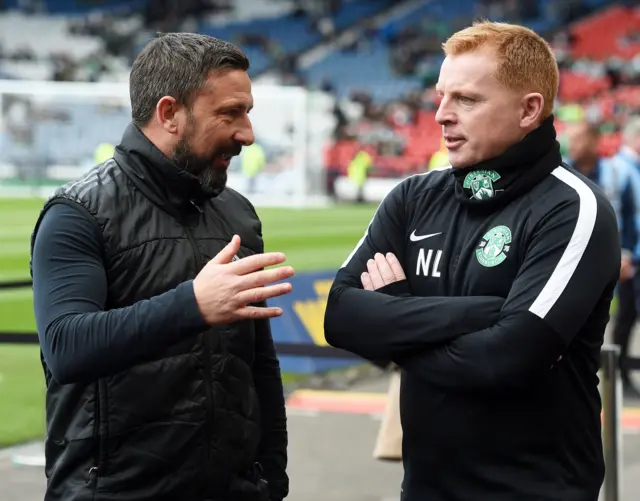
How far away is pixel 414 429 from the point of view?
2.32 m

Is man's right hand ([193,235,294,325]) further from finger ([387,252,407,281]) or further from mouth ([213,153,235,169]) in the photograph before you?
finger ([387,252,407,281])

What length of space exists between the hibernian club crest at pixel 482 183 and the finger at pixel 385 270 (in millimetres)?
267

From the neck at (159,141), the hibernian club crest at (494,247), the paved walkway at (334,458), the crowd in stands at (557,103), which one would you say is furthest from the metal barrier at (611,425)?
the crowd in stands at (557,103)

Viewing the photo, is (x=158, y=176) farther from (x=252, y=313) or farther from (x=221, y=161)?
(x=252, y=313)

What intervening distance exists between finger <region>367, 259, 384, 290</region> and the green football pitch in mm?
4346

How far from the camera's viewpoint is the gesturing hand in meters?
2.44

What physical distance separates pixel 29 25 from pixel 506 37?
37153 millimetres

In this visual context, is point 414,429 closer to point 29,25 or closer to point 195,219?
point 195,219

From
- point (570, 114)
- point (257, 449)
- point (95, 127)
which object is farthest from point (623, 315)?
point (570, 114)

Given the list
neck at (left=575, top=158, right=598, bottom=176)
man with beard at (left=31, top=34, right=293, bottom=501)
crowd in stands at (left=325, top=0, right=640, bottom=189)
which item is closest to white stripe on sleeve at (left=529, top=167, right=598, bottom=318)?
man with beard at (left=31, top=34, right=293, bottom=501)

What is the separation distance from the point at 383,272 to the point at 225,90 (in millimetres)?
558

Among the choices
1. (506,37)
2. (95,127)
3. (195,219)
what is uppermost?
(506,37)

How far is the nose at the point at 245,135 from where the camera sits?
7.43 feet

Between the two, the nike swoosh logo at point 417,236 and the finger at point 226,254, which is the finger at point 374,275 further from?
the finger at point 226,254
